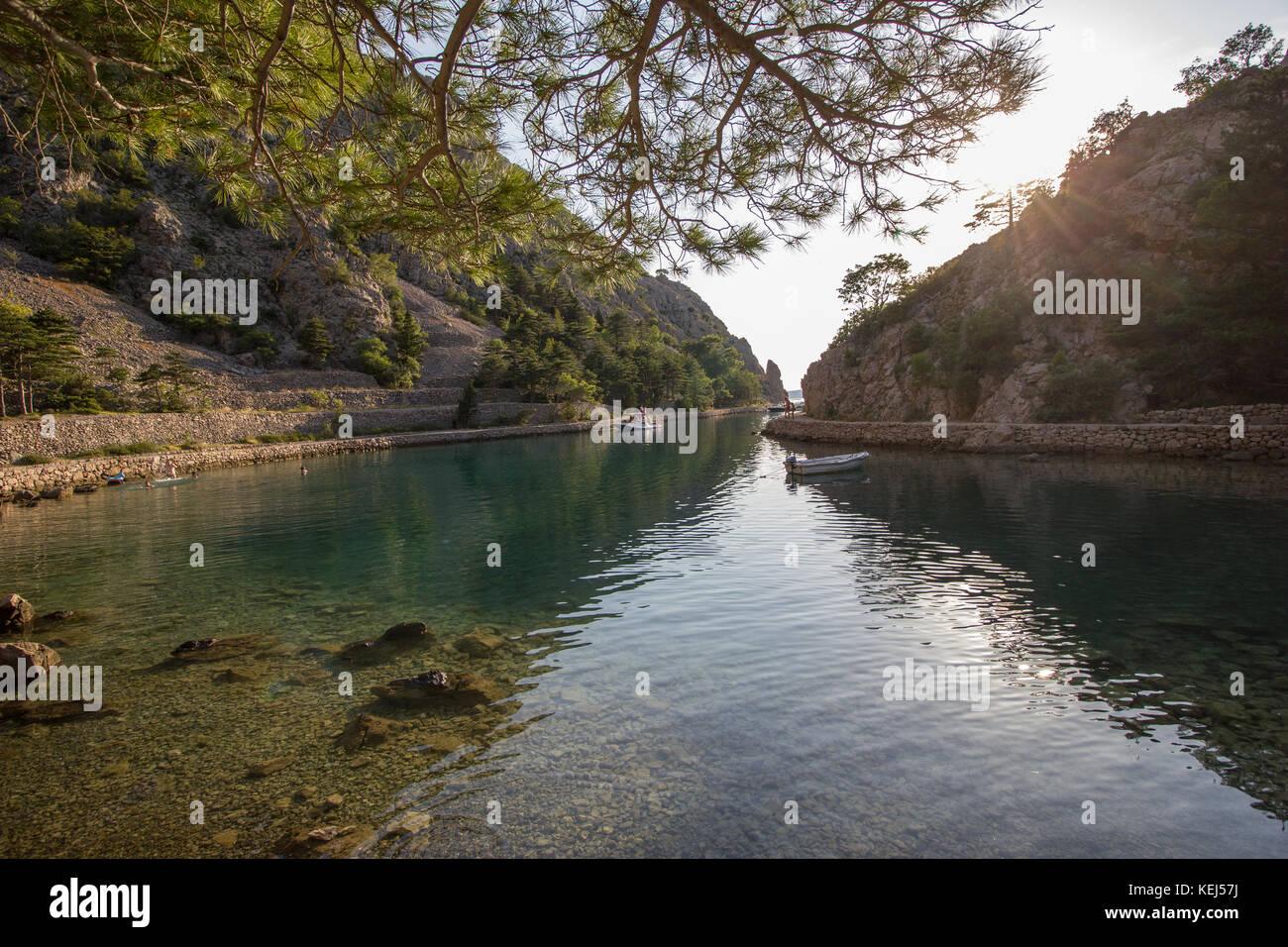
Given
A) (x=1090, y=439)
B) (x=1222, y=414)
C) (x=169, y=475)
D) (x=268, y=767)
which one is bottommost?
(x=268, y=767)

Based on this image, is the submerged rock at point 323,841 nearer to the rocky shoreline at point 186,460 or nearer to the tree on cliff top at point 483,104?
the tree on cliff top at point 483,104

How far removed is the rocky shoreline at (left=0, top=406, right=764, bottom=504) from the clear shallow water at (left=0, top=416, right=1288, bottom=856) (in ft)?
→ 63.4

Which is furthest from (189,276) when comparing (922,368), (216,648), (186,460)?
(922,368)

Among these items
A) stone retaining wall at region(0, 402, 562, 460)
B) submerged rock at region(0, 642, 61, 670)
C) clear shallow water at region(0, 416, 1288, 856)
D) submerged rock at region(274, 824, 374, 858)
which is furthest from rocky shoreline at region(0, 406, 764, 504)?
submerged rock at region(274, 824, 374, 858)

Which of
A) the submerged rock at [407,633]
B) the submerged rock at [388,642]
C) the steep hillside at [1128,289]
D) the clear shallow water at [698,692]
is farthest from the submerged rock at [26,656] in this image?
the steep hillside at [1128,289]

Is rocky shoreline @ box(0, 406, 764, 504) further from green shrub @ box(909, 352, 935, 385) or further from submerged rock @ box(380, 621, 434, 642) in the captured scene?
green shrub @ box(909, 352, 935, 385)

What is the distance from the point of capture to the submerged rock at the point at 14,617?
39.4 ft

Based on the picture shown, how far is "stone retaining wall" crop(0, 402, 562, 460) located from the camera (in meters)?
38.6

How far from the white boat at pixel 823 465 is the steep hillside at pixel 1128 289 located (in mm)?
17372

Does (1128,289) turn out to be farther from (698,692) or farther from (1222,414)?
(698,692)

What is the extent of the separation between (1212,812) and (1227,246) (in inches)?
1599

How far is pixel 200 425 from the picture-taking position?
5128 cm

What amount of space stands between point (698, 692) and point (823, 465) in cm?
2658
